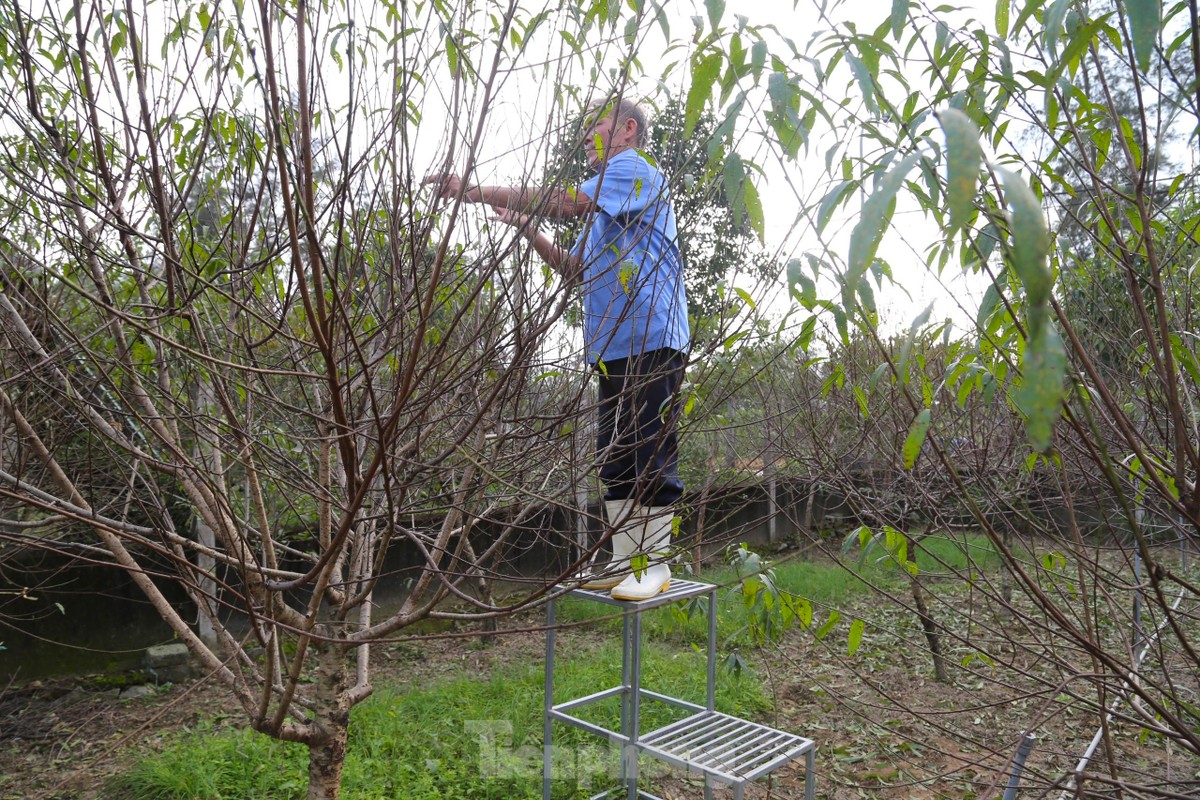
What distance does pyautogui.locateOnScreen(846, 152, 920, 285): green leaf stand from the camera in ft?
2.03

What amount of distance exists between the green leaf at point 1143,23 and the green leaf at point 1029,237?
1.45 ft

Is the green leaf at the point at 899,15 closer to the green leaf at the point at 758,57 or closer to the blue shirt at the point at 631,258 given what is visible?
the green leaf at the point at 758,57

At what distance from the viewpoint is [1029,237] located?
0.53m

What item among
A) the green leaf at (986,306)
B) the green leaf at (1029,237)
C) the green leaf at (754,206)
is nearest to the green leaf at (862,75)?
the green leaf at (754,206)

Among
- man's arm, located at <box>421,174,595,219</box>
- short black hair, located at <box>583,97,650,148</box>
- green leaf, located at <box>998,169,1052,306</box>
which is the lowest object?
green leaf, located at <box>998,169,1052,306</box>

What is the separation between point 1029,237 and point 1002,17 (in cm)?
101

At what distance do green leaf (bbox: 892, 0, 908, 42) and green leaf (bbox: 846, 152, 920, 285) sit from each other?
69 centimetres

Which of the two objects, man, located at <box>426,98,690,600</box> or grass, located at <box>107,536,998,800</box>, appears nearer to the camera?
man, located at <box>426,98,690,600</box>

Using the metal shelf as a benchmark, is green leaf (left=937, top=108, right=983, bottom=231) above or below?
above

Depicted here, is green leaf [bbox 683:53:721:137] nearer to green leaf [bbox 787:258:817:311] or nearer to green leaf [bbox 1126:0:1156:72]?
green leaf [bbox 787:258:817:311]

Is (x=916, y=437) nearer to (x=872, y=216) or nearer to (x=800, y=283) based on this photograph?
(x=800, y=283)

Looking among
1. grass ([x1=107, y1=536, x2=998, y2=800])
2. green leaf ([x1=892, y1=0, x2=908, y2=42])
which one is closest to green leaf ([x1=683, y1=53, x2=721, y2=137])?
green leaf ([x1=892, y1=0, x2=908, y2=42])

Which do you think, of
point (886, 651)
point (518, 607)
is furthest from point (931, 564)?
point (518, 607)

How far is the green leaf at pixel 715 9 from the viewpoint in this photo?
1136mm
